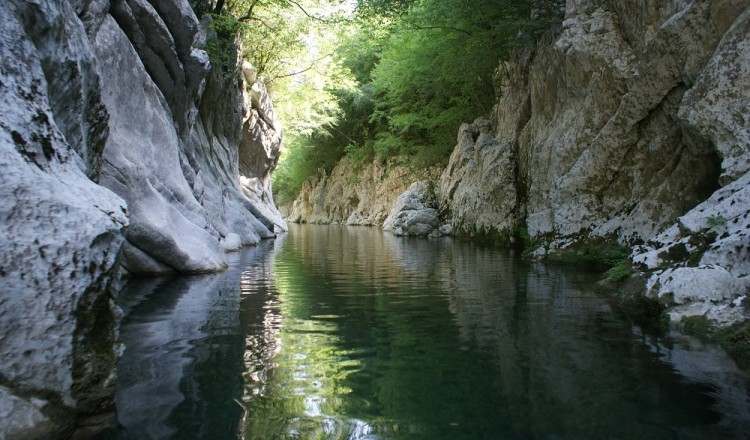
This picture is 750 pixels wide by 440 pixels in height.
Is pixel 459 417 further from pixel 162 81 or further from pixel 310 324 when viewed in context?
pixel 162 81

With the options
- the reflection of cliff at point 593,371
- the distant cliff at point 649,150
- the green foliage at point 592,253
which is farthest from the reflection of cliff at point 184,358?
the green foliage at point 592,253

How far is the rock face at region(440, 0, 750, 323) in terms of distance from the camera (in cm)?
607

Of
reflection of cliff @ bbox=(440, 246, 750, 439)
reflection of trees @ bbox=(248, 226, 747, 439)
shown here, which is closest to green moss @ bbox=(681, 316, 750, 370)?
reflection of cliff @ bbox=(440, 246, 750, 439)

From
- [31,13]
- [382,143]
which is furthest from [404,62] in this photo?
[31,13]

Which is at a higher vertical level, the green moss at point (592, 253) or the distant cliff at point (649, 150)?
the distant cliff at point (649, 150)

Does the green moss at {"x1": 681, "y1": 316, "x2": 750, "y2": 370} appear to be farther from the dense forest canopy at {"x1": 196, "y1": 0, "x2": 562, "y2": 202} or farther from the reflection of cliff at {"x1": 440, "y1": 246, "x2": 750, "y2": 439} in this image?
the dense forest canopy at {"x1": 196, "y1": 0, "x2": 562, "y2": 202}

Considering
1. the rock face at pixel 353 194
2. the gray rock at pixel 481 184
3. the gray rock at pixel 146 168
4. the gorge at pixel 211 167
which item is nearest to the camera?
the gorge at pixel 211 167

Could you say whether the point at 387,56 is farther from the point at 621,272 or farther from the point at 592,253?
the point at 621,272

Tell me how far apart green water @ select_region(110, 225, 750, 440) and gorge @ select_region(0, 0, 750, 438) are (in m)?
0.68

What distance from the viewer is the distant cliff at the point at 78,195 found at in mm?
2576

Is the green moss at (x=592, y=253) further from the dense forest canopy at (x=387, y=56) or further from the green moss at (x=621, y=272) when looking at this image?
the dense forest canopy at (x=387, y=56)

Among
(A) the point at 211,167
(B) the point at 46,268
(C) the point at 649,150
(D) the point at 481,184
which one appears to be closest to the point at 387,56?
(D) the point at 481,184

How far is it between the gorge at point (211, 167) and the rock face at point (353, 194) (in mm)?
15923

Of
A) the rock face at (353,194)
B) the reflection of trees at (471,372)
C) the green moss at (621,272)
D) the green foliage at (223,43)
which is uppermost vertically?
the green foliage at (223,43)
